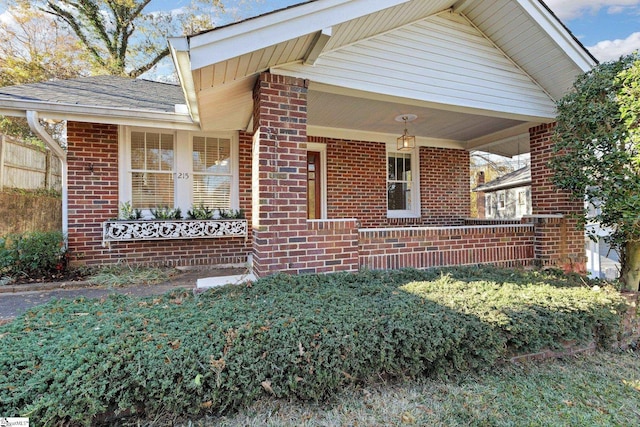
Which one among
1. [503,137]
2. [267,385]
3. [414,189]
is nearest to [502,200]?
[503,137]

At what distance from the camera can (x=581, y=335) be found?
2.94m

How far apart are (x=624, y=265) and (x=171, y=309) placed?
584cm

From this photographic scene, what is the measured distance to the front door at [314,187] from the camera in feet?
22.3

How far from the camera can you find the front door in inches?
268

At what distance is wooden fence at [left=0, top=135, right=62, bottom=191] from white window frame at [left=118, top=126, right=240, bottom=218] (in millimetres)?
3822

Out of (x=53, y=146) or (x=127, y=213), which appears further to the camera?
(x=127, y=213)

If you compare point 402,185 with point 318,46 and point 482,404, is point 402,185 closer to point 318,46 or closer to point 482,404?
point 318,46

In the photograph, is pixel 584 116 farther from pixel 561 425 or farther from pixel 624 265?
pixel 561 425

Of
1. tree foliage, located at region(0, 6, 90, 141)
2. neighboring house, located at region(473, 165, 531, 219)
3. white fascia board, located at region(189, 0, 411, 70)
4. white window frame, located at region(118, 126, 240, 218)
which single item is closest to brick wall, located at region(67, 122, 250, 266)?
white window frame, located at region(118, 126, 240, 218)

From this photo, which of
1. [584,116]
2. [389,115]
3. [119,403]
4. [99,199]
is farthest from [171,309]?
[584,116]

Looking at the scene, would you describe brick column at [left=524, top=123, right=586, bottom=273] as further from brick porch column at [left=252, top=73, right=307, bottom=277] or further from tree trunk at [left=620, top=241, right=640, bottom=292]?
brick porch column at [left=252, top=73, right=307, bottom=277]

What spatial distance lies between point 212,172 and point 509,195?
48.6 ft

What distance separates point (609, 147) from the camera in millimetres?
3771

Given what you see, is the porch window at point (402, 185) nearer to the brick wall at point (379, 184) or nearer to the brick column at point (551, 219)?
the brick wall at point (379, 184)
